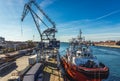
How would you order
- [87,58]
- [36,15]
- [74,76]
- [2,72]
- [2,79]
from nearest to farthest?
1. [2,79]
2. [2,72]
3. [74,76]
4. [87,58]
5. [36,15]

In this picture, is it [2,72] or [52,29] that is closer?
[2,72]

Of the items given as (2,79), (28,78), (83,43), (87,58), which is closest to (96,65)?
(87,58)

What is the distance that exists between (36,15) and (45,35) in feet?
30.8

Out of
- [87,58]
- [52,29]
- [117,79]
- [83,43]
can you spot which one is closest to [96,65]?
[87,58]

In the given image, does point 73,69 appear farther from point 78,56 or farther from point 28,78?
point 28,78

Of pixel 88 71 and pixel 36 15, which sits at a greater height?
pixel 36 15

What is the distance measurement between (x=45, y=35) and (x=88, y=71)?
41.8 meters

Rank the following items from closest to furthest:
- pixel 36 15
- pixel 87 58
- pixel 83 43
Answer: pixel 87 58
pixel 83 43
pixel 36 15

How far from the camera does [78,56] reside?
118 ft

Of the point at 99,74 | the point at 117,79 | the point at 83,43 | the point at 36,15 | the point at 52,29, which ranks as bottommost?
the point at 117,79

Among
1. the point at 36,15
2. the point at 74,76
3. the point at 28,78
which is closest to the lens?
the point at 28,78

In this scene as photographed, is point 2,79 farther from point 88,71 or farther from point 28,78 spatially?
point 88,71

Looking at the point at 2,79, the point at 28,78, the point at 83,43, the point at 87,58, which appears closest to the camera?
the point at 28,78

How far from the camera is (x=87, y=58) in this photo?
34750mm
